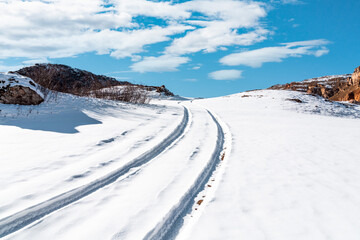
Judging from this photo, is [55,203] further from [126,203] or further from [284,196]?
[284,196]

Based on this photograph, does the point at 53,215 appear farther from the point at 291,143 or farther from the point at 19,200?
the point at 291,143

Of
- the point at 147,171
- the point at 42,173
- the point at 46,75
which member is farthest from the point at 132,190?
the point at 46,75

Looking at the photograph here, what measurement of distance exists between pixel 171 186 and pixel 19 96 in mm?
9330

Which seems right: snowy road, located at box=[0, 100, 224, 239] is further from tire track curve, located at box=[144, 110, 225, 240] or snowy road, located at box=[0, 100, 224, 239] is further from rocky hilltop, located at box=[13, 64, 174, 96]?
rocky hilltop, located at box=[13, 64, 174, 96]

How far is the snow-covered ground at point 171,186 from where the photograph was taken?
2766mm

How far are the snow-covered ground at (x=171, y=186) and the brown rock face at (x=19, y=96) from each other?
3.32 metres

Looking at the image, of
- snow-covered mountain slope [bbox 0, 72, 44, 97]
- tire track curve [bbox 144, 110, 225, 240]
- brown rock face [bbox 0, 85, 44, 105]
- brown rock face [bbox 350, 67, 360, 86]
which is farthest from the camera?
brown rock face [bbox 350, 67, 360, 86]

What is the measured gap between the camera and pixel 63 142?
623 centimetres

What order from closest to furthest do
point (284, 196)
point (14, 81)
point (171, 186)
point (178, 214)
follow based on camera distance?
point (178, 214) < point (284, 196) < point (171, 186) < point (14, 81)

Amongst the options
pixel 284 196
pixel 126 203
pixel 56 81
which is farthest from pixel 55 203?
pixel 56 81

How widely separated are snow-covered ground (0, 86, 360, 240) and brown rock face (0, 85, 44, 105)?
332cm

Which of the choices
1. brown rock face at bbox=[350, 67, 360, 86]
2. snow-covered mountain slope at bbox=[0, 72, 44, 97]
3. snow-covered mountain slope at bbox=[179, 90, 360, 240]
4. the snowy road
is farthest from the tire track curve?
brown rock face at bbox=[350, 67, 360, 86]

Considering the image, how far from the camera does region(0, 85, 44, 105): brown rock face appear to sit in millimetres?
10055

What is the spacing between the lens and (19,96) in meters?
10.2
